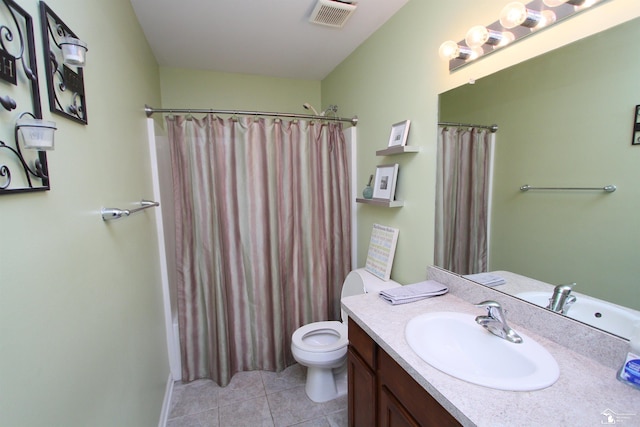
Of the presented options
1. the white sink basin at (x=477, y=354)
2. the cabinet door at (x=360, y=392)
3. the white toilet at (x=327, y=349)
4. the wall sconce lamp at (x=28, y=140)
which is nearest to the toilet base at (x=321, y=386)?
the white toilet at (x=327, y=349)

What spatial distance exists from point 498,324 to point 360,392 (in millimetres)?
687

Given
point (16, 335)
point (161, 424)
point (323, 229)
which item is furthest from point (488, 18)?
point (161, 424)

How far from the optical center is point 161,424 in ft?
5.32

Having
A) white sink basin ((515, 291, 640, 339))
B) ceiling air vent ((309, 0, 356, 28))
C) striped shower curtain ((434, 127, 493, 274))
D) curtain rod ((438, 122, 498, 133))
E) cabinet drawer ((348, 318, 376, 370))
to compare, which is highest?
ceiling air vent ((309, 0, 356, 28))

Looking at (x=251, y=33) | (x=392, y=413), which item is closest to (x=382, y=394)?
(x=392, y=413)

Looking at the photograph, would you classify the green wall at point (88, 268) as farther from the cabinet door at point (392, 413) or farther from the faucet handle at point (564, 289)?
the faucet handle at point (564, 289)

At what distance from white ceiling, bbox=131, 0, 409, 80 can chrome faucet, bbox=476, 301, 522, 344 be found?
5.57ft

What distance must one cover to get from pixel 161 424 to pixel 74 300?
134 centimetres

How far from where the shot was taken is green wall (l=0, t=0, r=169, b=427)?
1.85 ft

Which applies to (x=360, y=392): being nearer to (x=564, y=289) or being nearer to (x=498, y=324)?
(x=498, y=324)

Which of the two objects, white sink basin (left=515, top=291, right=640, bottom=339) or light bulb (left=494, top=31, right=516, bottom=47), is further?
light bulb (left=494, top=31, right=516, bottom=47)

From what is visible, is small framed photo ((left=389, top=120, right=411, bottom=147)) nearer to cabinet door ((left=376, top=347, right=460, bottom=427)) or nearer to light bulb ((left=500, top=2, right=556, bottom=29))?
light bulb ((left=500, top=2, right=556, bottom=29))

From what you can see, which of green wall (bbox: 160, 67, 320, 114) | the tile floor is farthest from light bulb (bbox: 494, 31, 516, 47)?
the tile floor

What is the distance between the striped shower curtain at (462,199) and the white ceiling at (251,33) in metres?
0.95
